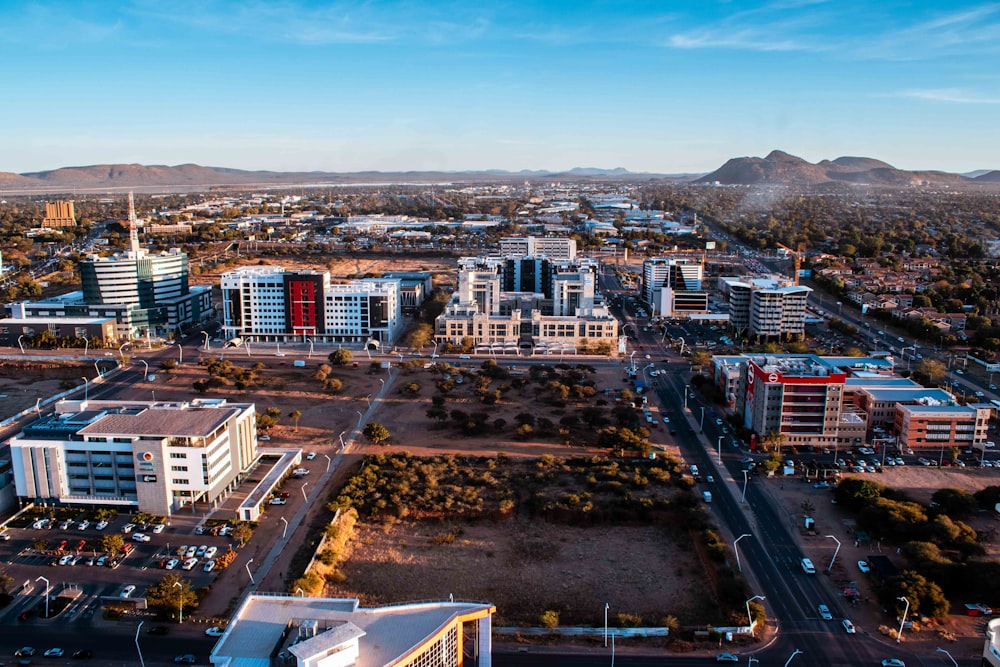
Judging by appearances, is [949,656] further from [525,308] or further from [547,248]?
[547,248]

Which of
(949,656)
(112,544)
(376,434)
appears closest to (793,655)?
(949,656)

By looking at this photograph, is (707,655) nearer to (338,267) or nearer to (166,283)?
(166,283)

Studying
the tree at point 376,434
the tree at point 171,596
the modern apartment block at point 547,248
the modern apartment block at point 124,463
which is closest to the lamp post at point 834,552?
the tree at point 376,434

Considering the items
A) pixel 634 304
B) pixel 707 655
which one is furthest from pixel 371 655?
pixel 634 304

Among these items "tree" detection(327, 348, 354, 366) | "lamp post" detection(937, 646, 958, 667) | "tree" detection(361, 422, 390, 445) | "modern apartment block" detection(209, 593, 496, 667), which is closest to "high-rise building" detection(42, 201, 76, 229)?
"tree" detection(327, 348, 354, 366)

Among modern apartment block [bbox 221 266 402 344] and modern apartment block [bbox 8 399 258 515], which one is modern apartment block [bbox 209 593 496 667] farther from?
modern apartment block [bbox 221 266 402 344]
